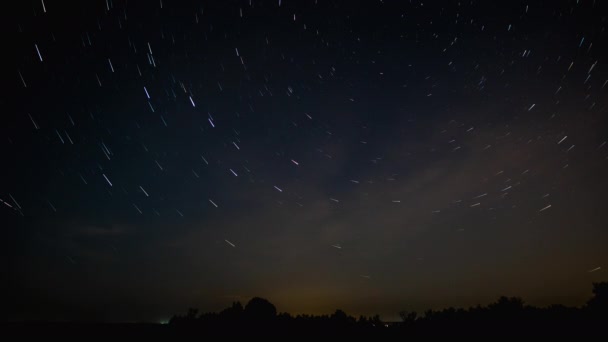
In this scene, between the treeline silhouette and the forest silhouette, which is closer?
the forest silhouette

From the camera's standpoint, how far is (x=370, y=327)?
15594 millimetres

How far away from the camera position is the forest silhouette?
12500mm

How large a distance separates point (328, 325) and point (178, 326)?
726cm

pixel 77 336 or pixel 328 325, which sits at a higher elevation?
pixel 328 325

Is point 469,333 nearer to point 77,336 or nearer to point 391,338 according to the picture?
point 391,338

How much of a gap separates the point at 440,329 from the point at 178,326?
1213 cm

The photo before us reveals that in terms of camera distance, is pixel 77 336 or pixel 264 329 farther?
pixel 264 329

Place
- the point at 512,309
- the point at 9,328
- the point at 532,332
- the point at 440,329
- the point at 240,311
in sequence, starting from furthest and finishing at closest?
the point at 240,311, the point at 512,309, the point at 440,329, the point at 532,332, the point at 9,328

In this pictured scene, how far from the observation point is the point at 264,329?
46.6ft

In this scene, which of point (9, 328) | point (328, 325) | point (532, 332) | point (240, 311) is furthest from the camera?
point (240, 311)

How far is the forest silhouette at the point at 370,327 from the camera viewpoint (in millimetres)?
12500

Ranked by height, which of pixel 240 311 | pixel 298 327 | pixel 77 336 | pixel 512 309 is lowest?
pixel 77 336

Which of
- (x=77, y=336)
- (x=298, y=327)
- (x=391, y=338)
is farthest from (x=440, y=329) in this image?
(x=77, y=336)

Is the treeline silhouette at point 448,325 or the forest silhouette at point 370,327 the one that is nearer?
the forest silhouette at point 370,327
